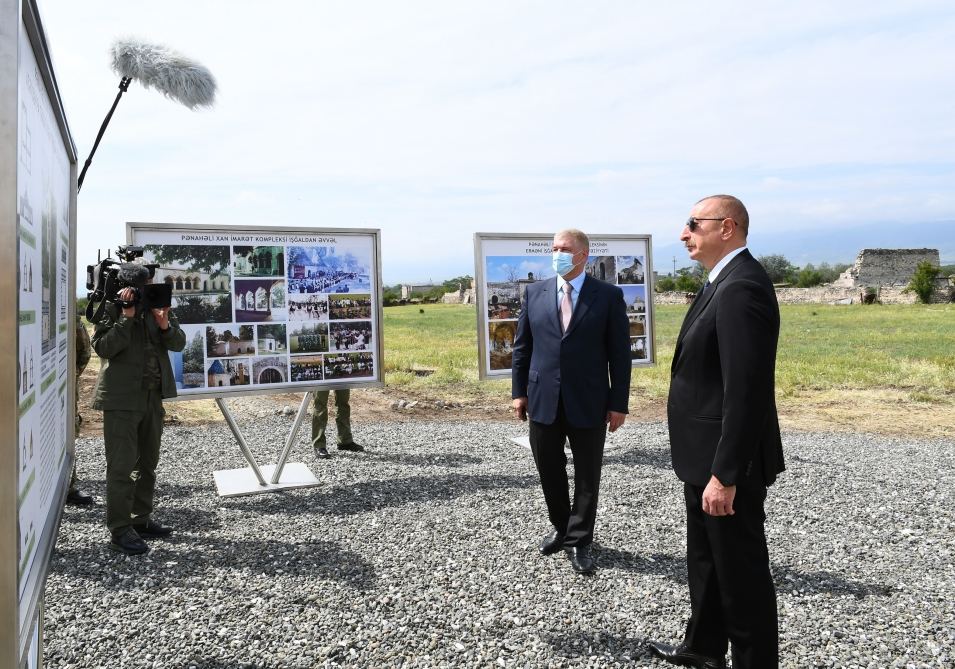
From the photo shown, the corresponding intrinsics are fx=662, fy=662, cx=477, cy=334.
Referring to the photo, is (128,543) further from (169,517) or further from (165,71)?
(165,71)

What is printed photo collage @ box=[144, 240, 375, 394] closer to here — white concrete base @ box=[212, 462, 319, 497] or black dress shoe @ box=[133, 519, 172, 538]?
white concrete base @ box=[212, 462, 319, 497]

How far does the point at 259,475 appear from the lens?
6.21 m

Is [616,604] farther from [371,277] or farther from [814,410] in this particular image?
[814,410]

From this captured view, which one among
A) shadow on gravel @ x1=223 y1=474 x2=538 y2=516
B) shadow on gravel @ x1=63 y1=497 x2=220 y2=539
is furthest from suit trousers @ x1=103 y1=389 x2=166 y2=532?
shadow on gravel @ x1=223 y1=474 x2=538 y2=516

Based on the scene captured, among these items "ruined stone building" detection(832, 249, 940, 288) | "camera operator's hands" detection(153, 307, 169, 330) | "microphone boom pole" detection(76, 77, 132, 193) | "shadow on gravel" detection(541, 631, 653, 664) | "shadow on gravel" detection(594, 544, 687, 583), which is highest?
"ruined stone building" detection(832, 249, 940, 288)

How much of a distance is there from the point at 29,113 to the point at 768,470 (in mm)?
2803

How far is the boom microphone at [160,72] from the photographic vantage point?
5.35m

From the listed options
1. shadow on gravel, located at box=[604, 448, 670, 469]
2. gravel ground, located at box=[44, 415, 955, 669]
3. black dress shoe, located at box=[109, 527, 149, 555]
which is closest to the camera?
gravel ground, located at box=[44, 415, 955, 669]

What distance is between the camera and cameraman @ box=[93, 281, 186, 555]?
461cm

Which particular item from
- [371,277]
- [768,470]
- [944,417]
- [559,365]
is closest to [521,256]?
[371,277]

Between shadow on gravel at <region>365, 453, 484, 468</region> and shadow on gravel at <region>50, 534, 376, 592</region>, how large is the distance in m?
2.56

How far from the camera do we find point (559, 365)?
448 cm

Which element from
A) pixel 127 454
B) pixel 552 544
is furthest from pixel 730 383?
pixel 127 454

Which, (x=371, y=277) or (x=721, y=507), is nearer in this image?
(x=721, y=507)
